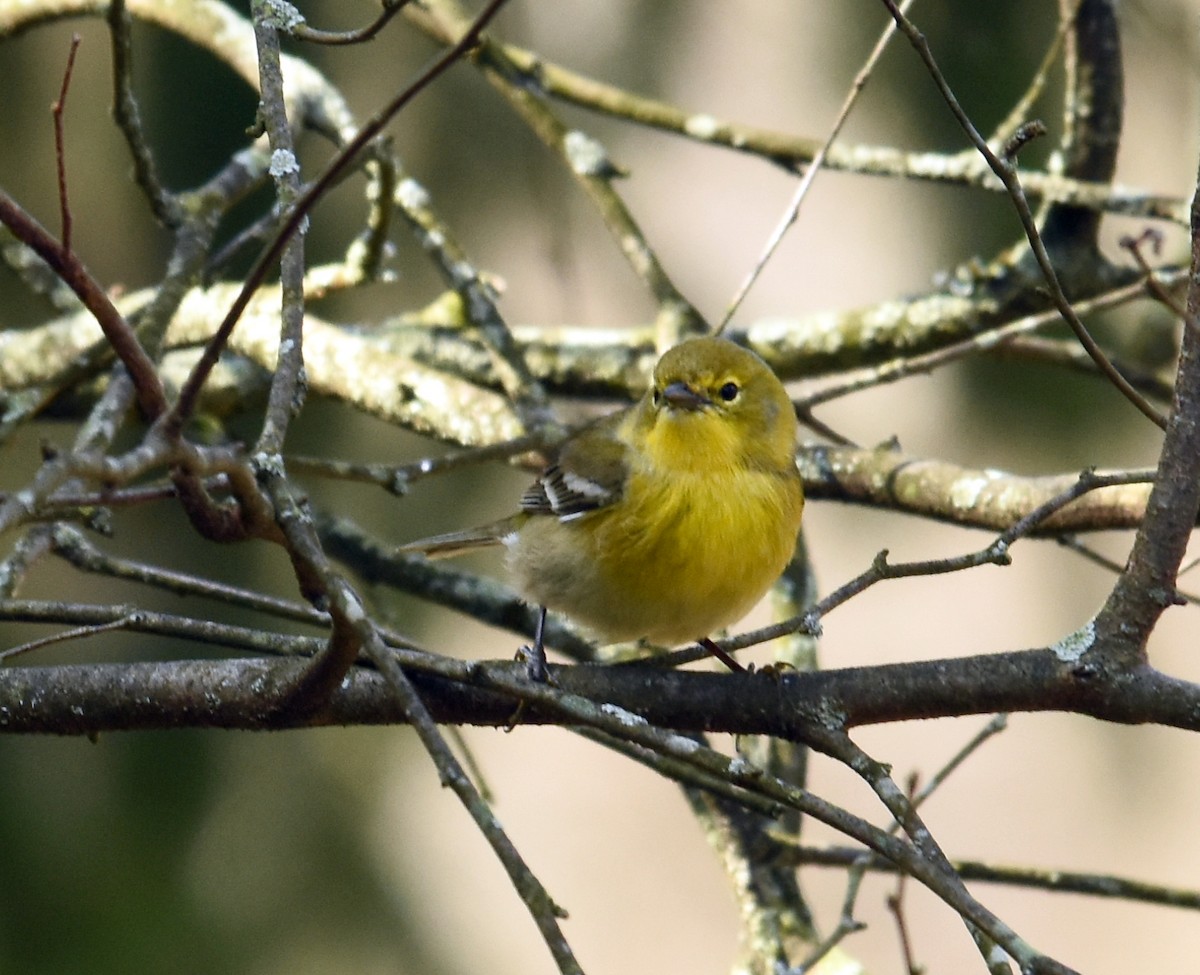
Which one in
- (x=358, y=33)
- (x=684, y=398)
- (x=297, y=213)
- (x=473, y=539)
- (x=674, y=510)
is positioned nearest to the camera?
(x=297, y=213)

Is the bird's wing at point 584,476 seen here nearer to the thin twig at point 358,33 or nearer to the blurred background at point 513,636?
the thin twig at point 358,33

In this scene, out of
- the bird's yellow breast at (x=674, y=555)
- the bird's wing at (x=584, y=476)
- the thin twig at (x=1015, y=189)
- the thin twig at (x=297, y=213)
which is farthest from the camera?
the bird's wing at (x=584, y=476)

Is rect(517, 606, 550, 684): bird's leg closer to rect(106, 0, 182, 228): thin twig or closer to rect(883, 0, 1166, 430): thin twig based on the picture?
rect(883, 0, 1166, 430): thin twig

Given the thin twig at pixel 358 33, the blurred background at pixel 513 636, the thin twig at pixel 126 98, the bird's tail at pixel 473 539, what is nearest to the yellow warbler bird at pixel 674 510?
the bird's tail at pixel 473 539

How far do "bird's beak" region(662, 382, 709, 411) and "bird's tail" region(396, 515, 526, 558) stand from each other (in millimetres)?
552

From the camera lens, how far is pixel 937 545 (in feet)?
17.3

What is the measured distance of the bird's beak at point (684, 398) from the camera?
3.19 m

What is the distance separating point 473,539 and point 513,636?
1.63m

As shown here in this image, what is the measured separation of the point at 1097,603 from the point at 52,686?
3.95m

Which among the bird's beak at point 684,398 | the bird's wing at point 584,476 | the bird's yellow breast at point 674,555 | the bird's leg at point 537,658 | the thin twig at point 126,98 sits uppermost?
the thin twig at point 126,98

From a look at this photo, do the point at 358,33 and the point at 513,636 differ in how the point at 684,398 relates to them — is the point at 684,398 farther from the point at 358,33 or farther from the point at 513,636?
the point at 513,636

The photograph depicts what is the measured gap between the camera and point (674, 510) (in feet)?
9.82

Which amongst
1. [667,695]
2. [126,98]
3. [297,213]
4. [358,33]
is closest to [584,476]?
[667,695]

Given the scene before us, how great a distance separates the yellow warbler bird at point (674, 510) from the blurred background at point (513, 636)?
168 cm
